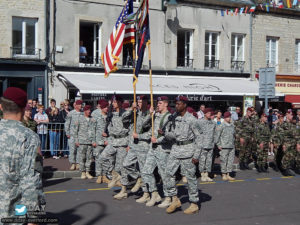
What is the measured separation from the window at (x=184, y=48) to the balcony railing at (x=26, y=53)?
7416 mm

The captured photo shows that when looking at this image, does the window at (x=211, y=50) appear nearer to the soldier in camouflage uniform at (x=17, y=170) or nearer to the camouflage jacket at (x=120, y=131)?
the camouflage jacket at (x=120, y=131)

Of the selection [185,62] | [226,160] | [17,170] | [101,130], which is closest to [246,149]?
[226,160]

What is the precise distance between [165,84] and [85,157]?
9.26 meters

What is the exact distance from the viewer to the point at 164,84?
19234mm

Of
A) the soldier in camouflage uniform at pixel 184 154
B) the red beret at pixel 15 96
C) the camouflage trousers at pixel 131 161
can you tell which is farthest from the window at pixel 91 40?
the red beret at pixel 15 96

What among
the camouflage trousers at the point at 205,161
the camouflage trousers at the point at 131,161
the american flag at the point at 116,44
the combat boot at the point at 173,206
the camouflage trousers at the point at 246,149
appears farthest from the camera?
the camouflage trousers at the point at 246,149

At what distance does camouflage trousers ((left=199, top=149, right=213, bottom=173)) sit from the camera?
10.6 meters

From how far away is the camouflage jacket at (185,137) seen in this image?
284 inches

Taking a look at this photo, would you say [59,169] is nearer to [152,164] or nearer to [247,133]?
[152,164]

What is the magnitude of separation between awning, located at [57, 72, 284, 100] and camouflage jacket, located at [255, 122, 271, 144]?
6.56m

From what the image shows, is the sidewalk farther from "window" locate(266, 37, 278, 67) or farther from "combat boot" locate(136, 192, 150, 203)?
"window" locate(266, 37, 278, 67)

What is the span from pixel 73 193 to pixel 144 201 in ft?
5.58

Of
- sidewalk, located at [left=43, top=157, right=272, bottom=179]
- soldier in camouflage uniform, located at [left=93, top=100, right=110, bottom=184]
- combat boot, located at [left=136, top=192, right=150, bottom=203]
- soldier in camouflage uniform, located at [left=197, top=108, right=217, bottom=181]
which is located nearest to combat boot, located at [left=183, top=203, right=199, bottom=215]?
combat boot, located at [left=136, top=192, right=150, bottom=203]

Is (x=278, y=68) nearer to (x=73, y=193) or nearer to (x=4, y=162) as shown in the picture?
(x=73, y=193)
